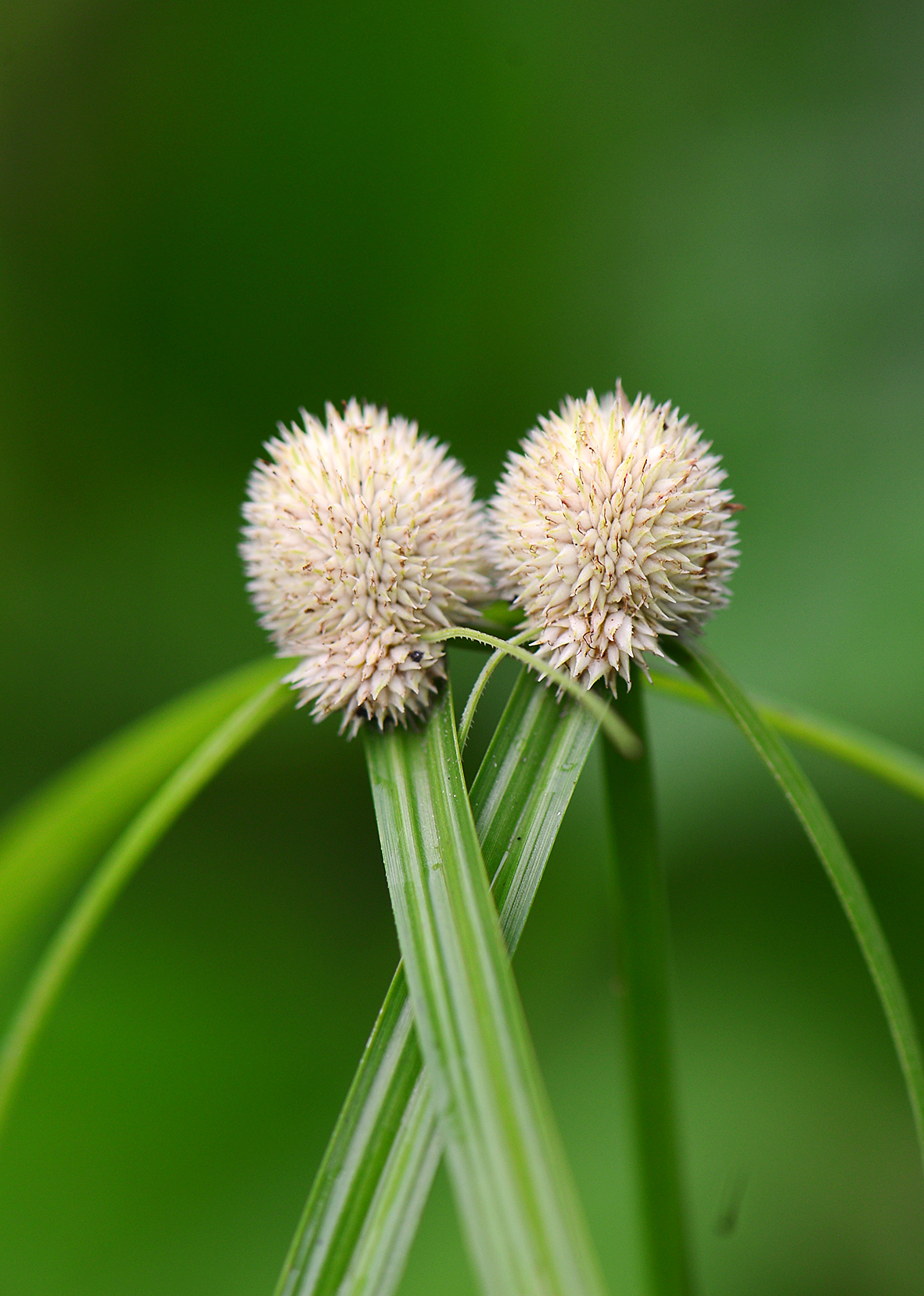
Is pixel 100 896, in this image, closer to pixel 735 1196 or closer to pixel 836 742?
pixel 836 742

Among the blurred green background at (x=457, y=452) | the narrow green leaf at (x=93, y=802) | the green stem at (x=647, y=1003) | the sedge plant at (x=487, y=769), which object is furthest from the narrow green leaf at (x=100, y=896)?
A: the blurred green background at (x=457, y=452)

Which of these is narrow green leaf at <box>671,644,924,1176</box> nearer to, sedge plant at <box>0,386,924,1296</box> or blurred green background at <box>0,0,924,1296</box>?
sedge plant at <box>0,386,924,1296</box>

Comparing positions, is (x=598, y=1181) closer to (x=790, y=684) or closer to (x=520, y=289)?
(x=790, y=684)

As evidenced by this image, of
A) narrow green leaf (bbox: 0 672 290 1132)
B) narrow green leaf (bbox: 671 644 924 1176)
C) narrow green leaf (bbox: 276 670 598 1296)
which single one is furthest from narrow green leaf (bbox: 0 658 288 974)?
narrow green leaf (bbox: 671 644 924 1176)

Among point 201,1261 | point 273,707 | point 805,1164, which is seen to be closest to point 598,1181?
point 805,1164

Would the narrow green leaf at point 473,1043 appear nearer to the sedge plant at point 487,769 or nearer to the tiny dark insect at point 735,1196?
the sedge plant at point 487,769

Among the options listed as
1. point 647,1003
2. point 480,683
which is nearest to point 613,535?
point 480,683
